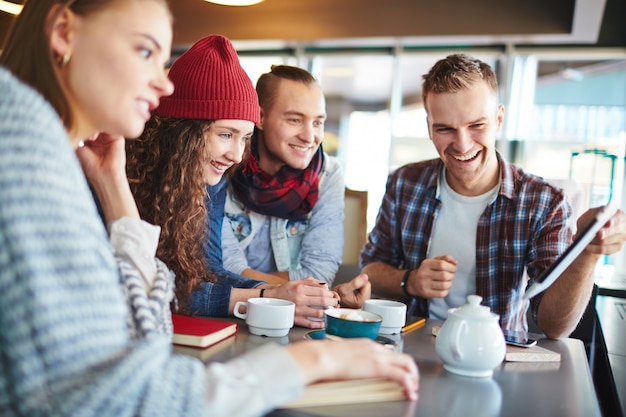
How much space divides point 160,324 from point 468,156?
1.24m

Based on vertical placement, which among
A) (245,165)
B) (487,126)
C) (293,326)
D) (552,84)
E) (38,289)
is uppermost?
(552,84)

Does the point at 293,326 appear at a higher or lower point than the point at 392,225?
lower

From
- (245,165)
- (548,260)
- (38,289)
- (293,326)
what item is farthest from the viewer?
(245,165)

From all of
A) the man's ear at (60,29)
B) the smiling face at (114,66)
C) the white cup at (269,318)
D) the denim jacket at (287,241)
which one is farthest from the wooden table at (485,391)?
the denim jacket at (287,241)

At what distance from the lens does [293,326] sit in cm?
154

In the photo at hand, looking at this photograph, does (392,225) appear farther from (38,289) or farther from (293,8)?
(293,8)

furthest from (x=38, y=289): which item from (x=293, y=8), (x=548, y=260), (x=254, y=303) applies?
(x=293, y=8)

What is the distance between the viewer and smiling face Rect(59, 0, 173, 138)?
97cm

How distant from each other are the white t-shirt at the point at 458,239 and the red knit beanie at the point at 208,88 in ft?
2.59

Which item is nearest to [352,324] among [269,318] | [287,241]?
[269,318]

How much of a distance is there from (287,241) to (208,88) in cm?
73

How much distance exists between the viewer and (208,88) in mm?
1782

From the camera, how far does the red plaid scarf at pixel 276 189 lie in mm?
2218

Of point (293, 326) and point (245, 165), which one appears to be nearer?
point (293, 326)
